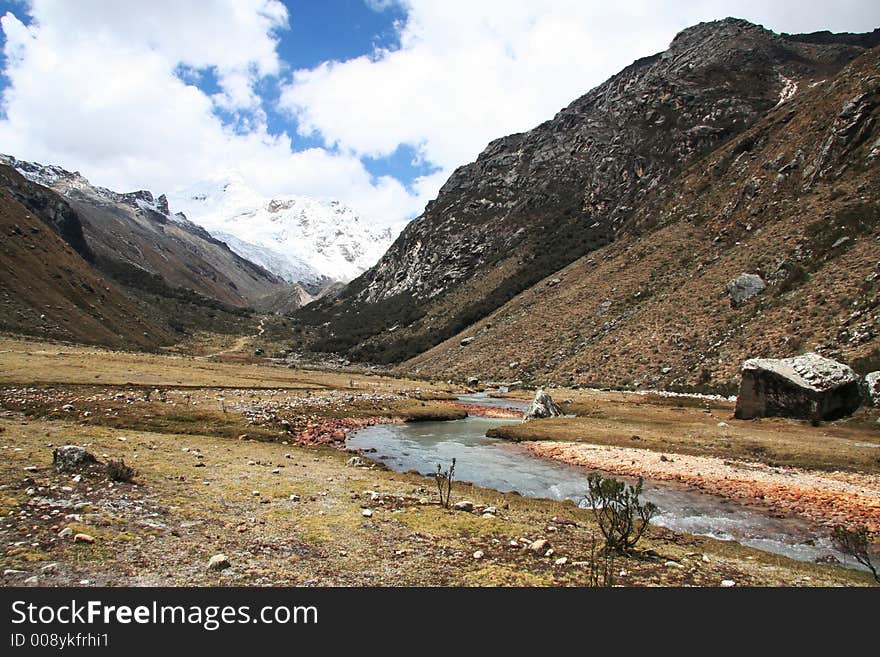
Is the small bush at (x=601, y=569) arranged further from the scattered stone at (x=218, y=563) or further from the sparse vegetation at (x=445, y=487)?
the scattered stone at (x=218, y=563)

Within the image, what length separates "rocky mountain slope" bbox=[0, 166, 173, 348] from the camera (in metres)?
76.4

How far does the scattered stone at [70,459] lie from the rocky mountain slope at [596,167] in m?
89.3

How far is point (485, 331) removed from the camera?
360ft

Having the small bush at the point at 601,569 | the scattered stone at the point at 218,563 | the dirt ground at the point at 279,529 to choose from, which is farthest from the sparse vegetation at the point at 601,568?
the scattered stone at the point at 218,563

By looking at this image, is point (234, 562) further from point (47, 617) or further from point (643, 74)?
point (643, 74)

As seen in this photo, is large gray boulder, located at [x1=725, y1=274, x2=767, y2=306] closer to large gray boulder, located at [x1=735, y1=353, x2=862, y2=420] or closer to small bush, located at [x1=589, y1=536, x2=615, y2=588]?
large gray boulder, located at [x1=735, y1=353, x2=862, y2=420]

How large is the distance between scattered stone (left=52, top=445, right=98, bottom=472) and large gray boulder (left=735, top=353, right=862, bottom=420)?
3836cm

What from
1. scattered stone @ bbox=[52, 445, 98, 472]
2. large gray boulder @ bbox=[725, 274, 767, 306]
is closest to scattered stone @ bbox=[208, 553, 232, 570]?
scattered stone @ bbox=[52, 445, 98, 472]

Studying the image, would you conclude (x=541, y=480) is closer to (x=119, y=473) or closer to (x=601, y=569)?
(x=601, y=569)

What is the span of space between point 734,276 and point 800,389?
38.3 meters

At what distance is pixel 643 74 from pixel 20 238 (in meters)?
193

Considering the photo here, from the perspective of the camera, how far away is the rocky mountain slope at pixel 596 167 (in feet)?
402

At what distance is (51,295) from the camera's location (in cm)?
8500

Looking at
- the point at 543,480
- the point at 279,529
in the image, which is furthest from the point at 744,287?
the point at 279,529
